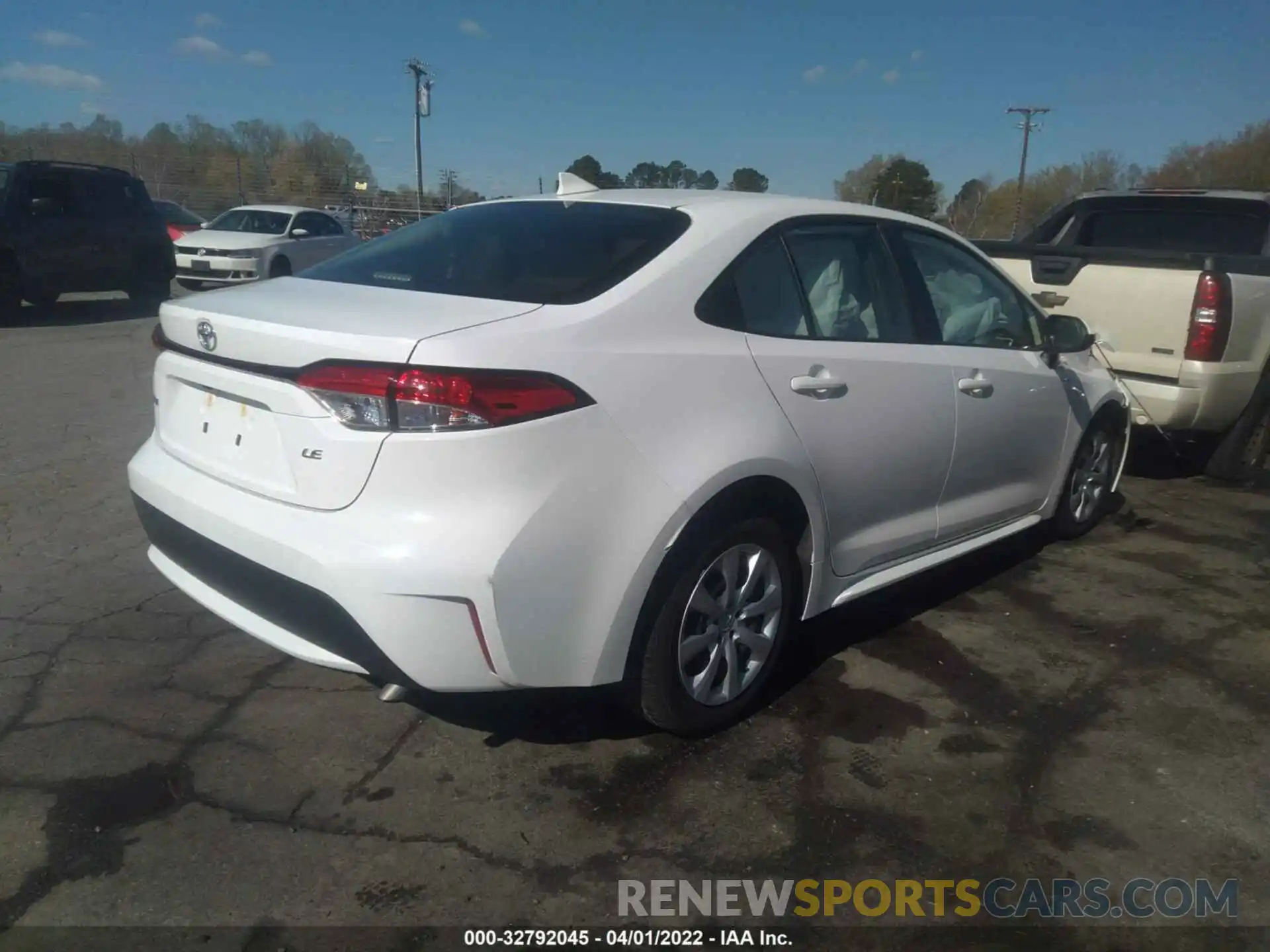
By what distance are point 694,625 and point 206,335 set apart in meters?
1.66

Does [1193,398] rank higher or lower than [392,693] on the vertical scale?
higher

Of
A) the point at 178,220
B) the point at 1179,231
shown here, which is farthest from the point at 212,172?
the point at 1179,231

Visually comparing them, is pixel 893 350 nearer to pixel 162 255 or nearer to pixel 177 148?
pixel 162 255

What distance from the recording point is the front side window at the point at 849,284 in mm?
3473

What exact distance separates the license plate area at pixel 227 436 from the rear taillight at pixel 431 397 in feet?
0.89

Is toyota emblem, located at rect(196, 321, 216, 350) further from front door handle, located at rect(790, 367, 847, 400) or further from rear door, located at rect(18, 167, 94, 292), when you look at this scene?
rear door, located at rect(18, 167, 94, 292)

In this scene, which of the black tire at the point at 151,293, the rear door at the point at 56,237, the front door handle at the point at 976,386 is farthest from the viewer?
the black tire at the point at 151,293

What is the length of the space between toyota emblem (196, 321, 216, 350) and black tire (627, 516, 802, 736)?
4.73 ft

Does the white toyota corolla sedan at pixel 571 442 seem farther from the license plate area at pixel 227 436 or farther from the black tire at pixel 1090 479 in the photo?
the black tire at pixel 1090 479

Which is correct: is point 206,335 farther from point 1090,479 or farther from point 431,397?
point 1090,479

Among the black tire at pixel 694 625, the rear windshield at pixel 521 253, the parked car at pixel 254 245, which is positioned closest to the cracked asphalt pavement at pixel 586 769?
the black tire at pixel 694 625

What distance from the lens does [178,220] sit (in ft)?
67.2

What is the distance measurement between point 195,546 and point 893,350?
243 cm

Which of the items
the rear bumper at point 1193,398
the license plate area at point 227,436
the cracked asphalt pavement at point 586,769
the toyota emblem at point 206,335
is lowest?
the cracked asphalt pavement at point 586,769
